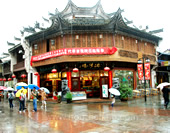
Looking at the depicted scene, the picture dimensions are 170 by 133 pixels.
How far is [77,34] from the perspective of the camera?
66.9 ft

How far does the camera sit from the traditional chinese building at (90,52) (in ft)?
64.4

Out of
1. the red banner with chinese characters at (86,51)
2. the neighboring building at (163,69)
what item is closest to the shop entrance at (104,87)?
the red banner with chinese characters at (86,51)

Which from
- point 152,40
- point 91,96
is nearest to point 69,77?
point 91,96

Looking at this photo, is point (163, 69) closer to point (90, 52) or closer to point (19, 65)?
point (90, 52)

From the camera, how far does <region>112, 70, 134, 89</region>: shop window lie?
19.7m

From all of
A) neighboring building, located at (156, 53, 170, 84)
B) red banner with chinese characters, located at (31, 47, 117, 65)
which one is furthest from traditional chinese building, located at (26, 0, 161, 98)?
neighboring building, located at (156, 53, 170, 84)

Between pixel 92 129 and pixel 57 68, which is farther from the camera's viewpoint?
pixel 57 68

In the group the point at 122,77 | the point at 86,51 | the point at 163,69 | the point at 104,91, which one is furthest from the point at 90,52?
the point at 163,69

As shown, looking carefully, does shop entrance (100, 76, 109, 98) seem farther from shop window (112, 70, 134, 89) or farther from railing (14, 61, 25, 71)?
railing (14, 61, 25, 71)

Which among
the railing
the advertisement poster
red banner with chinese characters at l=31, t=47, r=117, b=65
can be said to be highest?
red banner with chinese characters at l=31, t=47, r=117, b=65

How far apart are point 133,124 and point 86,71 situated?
42.2 ft

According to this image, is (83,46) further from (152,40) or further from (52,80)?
(152,40)

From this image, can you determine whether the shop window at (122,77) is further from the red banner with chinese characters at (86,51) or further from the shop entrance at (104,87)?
the red banner with chinese characters at (86,51)

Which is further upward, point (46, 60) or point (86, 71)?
point (46, 60)
